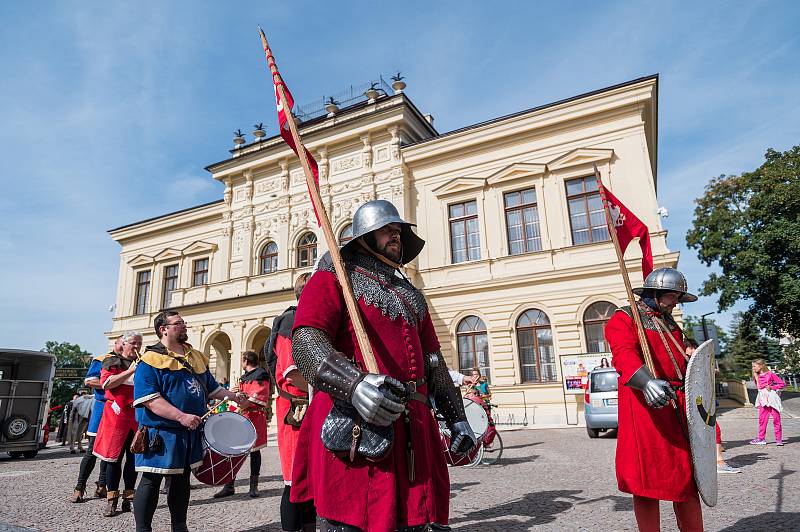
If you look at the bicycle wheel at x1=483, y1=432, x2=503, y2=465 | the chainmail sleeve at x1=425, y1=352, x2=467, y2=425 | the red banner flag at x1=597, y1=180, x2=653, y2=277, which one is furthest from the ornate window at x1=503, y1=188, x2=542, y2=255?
the chainmail sleeve at x1=425, y1=352, x2=467, y2=425

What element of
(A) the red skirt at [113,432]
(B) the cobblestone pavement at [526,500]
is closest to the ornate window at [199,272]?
(B) the cobblestone pavement at [526,500]

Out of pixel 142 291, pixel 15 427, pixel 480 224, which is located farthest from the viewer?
pixel 142 291

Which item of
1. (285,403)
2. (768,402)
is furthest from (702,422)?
(768,402)

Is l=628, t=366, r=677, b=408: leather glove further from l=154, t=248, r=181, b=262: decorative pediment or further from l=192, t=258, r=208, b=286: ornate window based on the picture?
Result: l=154, t=248, r=181, b=262: decorative pediment

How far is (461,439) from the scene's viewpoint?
230 cm

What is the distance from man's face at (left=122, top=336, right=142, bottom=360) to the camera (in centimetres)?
601

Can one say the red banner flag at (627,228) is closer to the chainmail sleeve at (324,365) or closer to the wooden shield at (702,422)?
the wooden shield at (702,422)

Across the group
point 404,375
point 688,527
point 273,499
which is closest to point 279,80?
point 404,375

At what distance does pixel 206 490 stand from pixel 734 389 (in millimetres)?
26118

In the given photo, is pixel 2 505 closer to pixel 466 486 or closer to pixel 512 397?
pixel 466 486

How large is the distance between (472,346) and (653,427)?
15081mm

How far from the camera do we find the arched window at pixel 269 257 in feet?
75.4

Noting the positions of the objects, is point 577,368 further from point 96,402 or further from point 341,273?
point 341,273

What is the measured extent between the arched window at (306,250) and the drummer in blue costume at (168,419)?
18048mm
